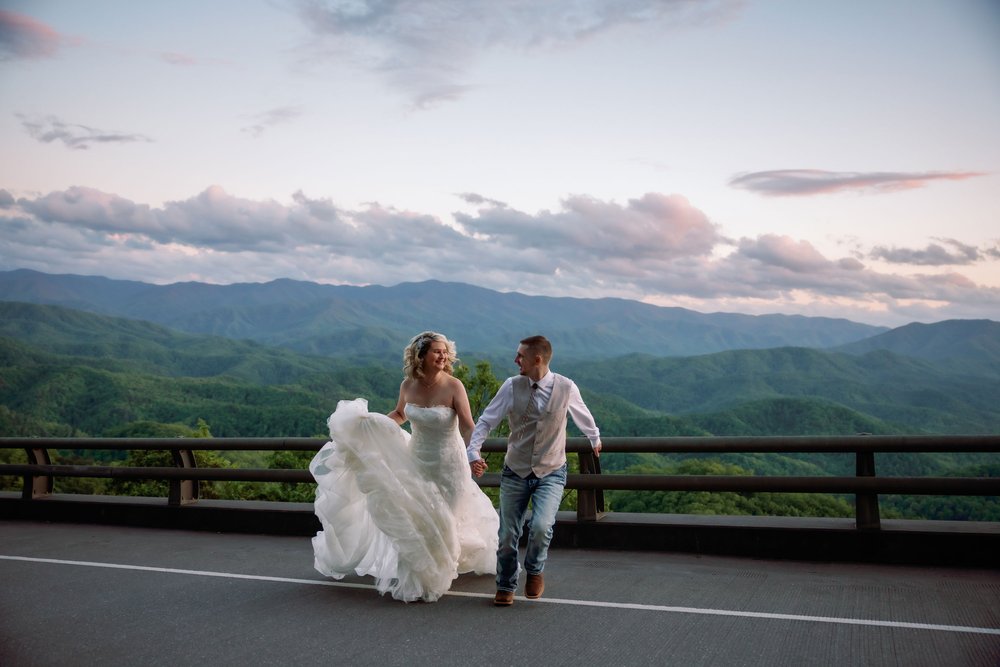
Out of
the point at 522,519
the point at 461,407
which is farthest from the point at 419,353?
the point at 522,519

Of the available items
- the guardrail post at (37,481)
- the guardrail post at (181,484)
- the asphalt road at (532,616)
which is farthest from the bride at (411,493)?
the guardrail post at (37,481)

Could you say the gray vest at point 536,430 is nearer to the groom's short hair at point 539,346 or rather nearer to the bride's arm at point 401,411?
the groom's short hair at point 539,346

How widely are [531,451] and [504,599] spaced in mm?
1142

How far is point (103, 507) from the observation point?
12.0 meters

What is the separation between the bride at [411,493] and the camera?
7.57 meters

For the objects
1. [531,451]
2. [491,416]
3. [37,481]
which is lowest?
[37,481]

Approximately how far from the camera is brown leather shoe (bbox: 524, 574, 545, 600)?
7238mm

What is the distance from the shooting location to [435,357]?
773cm

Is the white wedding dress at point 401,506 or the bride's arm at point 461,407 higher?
the bride's arm at point 461,407

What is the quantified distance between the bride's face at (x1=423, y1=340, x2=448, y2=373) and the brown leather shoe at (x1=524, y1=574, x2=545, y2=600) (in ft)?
6.11

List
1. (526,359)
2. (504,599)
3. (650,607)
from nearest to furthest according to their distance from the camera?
1. (650,607)
2. (504,599)
3. (526,359)

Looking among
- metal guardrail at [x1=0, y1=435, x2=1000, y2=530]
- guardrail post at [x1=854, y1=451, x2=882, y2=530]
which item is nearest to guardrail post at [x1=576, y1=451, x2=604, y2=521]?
metal guardrail at [x1=0, y1=435, x2=1000, y2=530]

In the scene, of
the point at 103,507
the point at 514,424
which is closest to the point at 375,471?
the point at 514,424

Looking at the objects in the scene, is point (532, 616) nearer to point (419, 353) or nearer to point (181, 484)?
point (419, 353)
